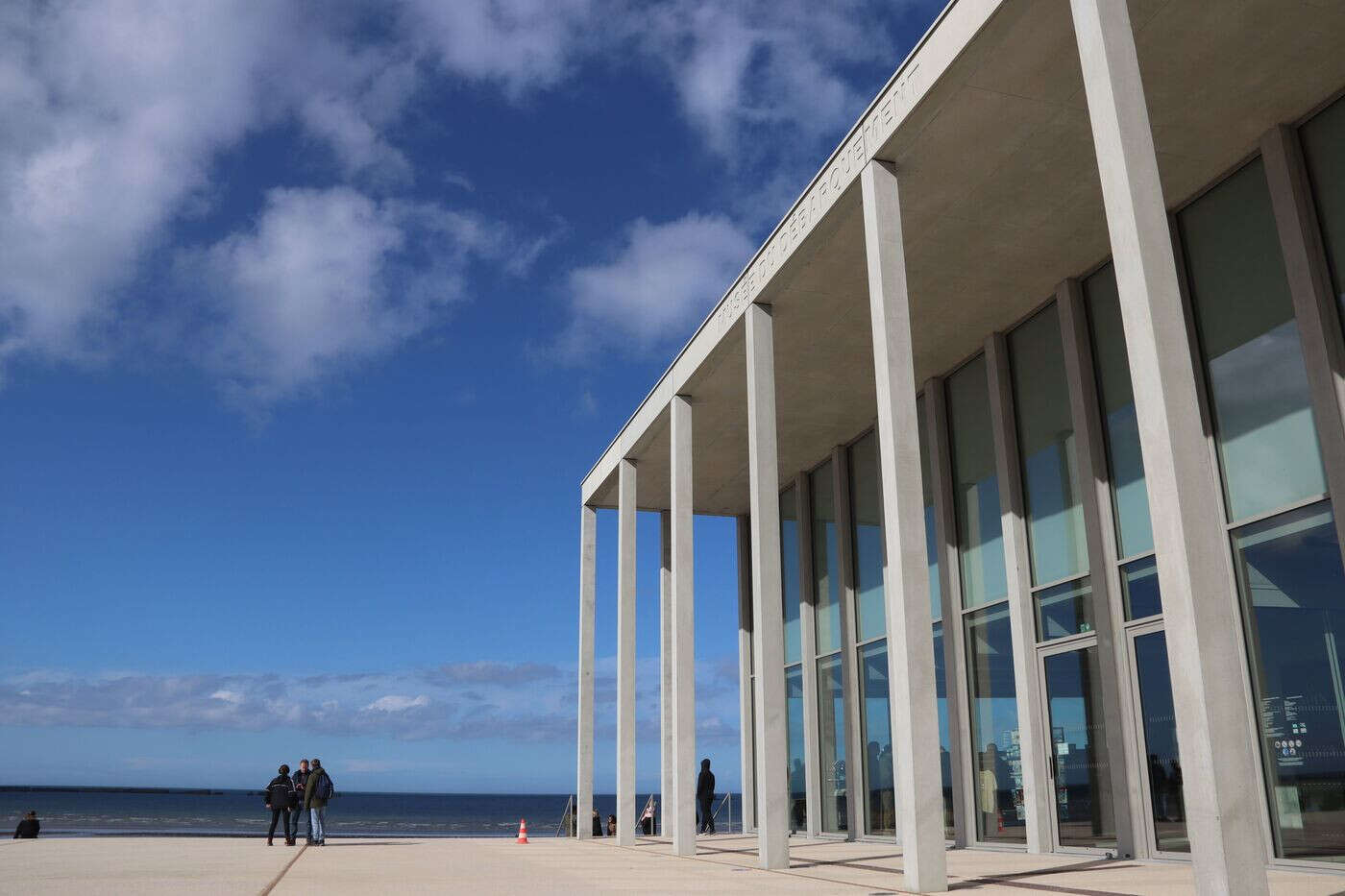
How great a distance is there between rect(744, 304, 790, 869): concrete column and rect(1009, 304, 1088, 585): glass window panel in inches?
130

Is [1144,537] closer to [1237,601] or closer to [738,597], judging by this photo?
[1237,601]

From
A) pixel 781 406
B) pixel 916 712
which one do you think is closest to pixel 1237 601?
pixel 916 712

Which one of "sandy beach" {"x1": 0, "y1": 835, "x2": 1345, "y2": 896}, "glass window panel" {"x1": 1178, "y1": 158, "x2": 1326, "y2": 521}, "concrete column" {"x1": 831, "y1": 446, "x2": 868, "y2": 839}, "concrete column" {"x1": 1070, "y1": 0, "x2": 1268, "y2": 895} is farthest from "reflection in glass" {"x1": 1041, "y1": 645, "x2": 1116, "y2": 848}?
"concrete column" {"x1": 1070, "y1": 0, "x2": 1268, "y2": 895}

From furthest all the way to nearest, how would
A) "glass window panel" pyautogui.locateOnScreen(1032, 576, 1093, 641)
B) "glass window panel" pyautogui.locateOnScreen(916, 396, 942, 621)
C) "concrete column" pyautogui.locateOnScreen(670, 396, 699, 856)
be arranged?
"glass window panel" pyautogui.locateOnScreen(916, 396, 942, 621) < "concrete column" pyautogui.locateOnScreen(670, 396, 699, 856) < "glass window panel" pyautogui.locateOnScreen(1032, 576, 1093, 641)

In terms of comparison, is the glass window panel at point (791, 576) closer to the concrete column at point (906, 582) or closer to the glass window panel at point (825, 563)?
the glass window panel at point (825, 563)

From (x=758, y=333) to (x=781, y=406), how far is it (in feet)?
12.7

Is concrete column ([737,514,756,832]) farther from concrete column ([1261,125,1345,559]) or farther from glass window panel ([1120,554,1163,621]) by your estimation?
concrete column ([1261,125,1345,559])

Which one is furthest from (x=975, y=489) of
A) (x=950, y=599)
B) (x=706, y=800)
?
(x=706, y=800)

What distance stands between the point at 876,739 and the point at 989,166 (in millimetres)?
9508

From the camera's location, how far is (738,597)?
23.0m

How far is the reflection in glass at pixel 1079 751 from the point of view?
11.6 metres

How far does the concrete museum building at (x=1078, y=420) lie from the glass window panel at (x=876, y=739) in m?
0.06

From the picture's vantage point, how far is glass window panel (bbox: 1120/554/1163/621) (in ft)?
36.3

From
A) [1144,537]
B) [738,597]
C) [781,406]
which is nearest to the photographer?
[1144,537]
